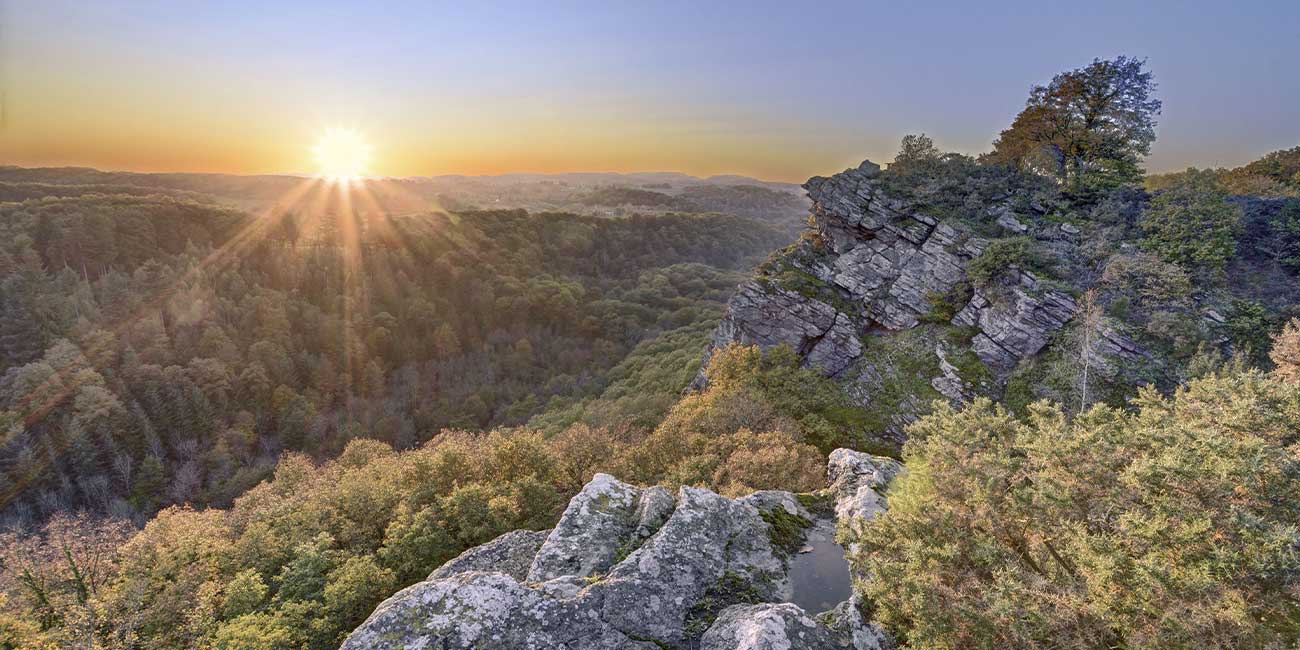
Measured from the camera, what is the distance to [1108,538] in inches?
272

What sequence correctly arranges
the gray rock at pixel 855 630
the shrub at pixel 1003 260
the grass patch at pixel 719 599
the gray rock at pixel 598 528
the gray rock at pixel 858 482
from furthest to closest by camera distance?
the shrub at pixel 1003 260 < the gray rock at pixel 858 482 < the gray rock at pixel 598 528 < the grass patch at pixel 719 599 < the gray rock at pixel 855 630

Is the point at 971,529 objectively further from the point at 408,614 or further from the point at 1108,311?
the point at 1108,311

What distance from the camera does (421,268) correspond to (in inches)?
4582

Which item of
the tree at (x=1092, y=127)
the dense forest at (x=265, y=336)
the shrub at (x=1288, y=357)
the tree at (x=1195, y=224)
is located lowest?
the dense forest at (x=265, y=336)

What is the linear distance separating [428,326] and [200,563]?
313 ft

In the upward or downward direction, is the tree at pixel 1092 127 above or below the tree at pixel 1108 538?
above

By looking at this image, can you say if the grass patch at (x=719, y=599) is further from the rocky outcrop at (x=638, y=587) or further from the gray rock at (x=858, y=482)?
the gray rock at (x=858, y=482)

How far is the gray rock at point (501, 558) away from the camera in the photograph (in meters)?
12.5

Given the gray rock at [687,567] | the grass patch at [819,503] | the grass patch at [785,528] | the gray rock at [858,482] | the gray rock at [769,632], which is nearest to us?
the gray rock at [769,632]

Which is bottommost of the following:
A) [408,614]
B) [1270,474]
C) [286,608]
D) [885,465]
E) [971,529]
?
[286,608]

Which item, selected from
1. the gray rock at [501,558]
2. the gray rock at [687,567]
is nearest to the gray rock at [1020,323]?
the gray rock at [687,567]

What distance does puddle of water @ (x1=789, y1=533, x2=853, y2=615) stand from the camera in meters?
10.8

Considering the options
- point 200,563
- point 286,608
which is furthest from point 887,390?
point 200,563

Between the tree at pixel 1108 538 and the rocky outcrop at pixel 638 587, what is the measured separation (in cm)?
179
